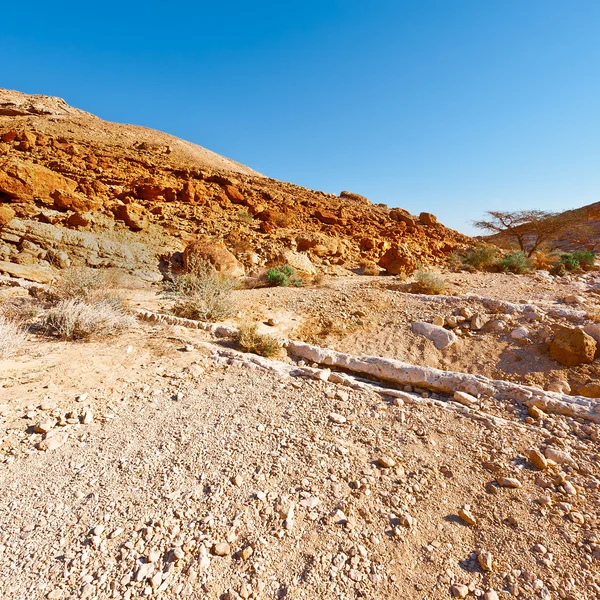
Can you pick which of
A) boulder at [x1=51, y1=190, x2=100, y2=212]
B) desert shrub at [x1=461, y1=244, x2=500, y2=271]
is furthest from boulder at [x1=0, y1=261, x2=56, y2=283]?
desert shrub at [x1=461, y1=244, x2=500, y2=271]

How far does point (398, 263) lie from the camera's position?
31.3 ft

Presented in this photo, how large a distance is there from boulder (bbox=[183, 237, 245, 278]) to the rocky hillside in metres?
0.57

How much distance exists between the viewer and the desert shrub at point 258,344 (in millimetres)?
3607

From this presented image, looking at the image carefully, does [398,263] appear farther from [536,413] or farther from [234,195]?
[536,413]

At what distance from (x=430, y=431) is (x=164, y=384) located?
81.9 inches

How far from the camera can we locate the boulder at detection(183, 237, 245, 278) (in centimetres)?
771

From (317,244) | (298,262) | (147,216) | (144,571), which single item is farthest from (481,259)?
(144,571)

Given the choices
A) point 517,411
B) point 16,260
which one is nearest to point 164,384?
point 517,411

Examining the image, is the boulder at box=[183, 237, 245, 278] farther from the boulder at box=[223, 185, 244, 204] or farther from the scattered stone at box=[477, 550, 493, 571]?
the scattered stone at box=[477, 550, 493, 571]

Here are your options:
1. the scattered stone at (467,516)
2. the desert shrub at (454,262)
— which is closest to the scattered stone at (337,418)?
the scattered stone at (467,516)

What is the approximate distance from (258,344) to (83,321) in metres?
1.88

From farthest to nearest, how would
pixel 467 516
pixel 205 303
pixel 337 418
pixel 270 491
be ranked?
pixel 205 303, pixel 337 418, pixel 270 491, pixel 467 516

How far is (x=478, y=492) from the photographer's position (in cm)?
186

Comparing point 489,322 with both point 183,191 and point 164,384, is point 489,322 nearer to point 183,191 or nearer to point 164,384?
point 164,384
